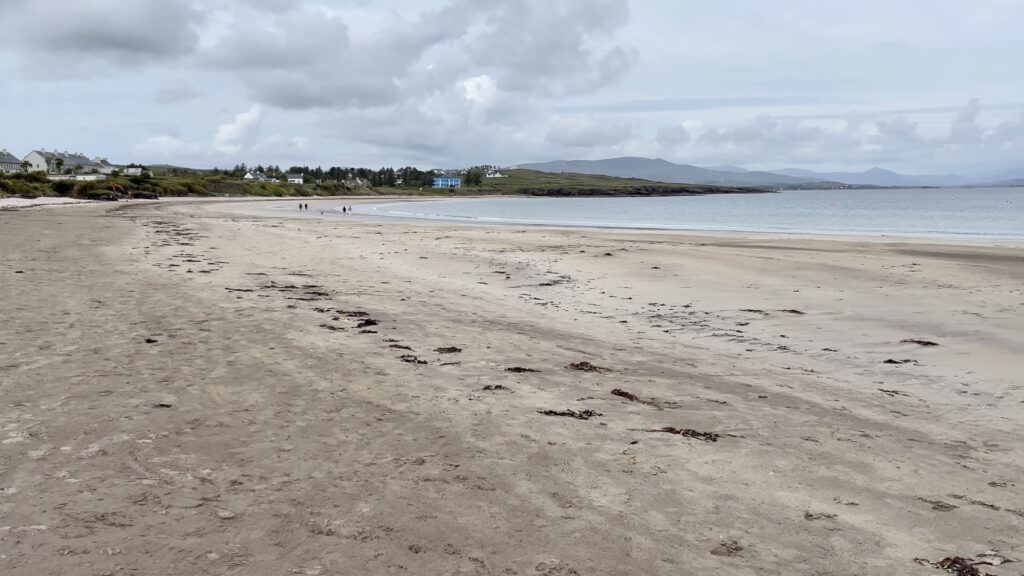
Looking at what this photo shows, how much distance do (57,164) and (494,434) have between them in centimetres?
17119

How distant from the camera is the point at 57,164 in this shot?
144m

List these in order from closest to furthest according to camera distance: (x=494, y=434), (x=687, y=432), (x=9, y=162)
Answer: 1. (x=494, y=434)
2. (x=687, y=432)
3. (x=9, y=162)

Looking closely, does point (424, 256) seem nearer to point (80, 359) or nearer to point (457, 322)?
point (457, 322)

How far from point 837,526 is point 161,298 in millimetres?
10670

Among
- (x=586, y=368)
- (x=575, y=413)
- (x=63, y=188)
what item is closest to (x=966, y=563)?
(x=575, y=413)

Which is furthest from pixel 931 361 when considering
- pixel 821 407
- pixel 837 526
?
pixel 837 526

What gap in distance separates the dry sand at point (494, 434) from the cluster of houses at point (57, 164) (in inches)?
5582

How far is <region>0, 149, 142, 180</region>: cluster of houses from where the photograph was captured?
445 feet

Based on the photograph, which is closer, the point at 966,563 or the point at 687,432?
the point at 966,563

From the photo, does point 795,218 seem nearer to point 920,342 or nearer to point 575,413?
point 920,342

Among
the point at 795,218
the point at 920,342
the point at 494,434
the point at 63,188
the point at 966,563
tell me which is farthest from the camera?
the point at 63,188

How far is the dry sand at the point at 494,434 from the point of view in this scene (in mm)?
3629

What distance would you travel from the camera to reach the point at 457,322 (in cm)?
1032

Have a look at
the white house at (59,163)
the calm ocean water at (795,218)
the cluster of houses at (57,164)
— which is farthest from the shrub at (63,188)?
the white house at (59,163)
